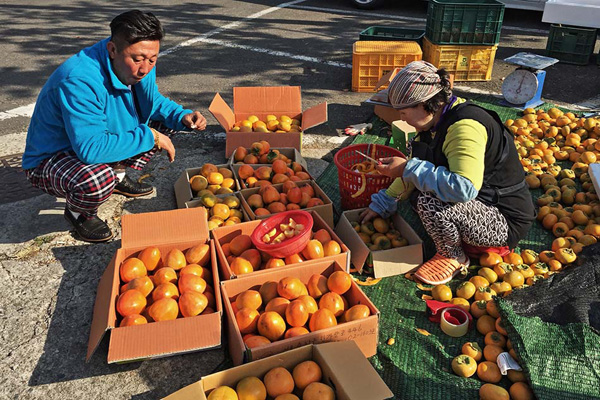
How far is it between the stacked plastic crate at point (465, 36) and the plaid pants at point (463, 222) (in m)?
4.24

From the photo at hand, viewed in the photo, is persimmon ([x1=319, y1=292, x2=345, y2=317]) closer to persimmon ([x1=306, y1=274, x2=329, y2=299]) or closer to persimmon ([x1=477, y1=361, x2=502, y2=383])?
persimmon ([x1=306, y1=274, x2=329, y2=299])

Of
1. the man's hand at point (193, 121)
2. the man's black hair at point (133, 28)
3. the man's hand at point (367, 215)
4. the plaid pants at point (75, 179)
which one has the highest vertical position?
the man's black hair at point (133, 28)

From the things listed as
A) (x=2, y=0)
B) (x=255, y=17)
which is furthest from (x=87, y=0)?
(x=255, y=17)

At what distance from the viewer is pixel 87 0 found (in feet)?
40.1

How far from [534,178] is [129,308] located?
3570 mm

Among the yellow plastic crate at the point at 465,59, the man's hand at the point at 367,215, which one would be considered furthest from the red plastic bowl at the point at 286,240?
the yellow plastic crate at the point at 465,59

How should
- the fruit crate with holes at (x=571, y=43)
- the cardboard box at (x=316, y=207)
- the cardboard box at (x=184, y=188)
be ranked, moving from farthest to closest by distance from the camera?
the fruit crate with holes at (x=571, y=43) → the cardboard box at (x=184, y=188) → the cardboard box at (x=316, y=207)

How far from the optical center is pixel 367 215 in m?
3.56

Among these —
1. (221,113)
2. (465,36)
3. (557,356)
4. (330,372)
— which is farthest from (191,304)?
(465,36)

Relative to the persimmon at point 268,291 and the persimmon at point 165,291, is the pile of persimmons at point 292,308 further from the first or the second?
the persimmon at point 165,291

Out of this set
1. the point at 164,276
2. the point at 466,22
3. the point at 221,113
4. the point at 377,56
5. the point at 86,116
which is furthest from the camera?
the point at 466,22

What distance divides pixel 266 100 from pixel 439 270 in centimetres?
283

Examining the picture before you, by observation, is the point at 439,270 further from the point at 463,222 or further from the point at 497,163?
the point at 497,163

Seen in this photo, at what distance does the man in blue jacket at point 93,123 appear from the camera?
3.07 meters
